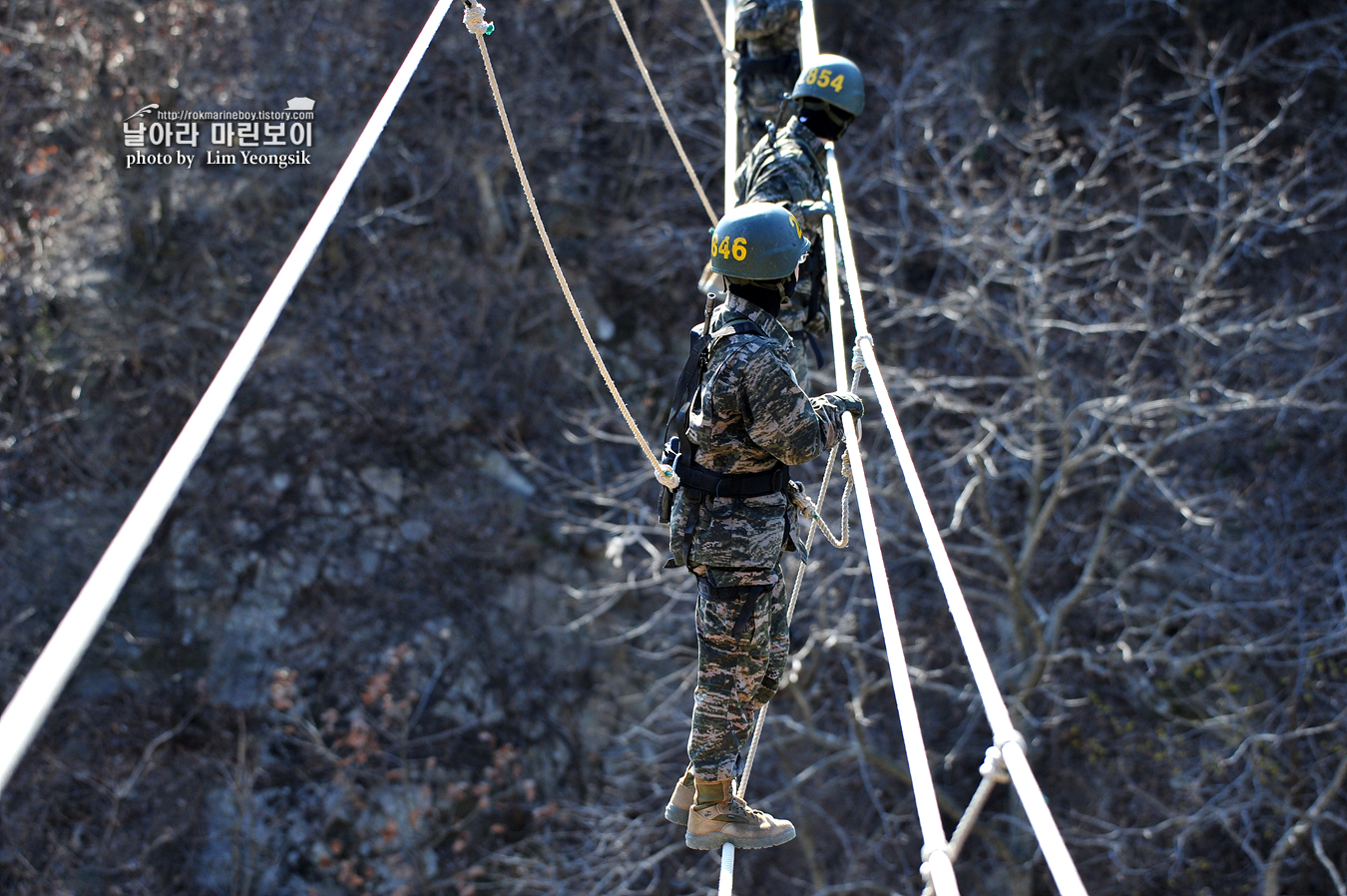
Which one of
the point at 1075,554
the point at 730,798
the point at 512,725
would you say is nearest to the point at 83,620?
the point at 730,798

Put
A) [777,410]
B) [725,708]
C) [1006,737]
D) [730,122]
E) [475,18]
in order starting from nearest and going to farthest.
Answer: [1006,737] → [777,410] → [475,18] → [725,708] → [730,122]

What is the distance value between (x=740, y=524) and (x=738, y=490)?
118mm

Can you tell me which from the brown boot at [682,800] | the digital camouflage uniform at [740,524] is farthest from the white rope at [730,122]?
the brown boot at [682,800]

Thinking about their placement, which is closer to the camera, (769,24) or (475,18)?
(475,18)

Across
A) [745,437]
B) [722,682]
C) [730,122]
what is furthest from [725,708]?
[730,122]

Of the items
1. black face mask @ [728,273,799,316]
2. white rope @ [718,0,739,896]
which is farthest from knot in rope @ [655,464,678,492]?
white rope @ [718,0,739,896]

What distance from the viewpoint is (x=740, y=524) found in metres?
4.05

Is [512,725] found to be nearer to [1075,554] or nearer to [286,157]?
[1075,554]

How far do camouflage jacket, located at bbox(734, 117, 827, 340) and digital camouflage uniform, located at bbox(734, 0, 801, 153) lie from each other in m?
1.17

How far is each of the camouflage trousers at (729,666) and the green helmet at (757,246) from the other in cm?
107

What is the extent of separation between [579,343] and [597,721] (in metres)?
4.76

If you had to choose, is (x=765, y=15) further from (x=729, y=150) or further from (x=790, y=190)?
(x=790, y=190)

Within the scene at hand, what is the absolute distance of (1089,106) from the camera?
48.9 ft

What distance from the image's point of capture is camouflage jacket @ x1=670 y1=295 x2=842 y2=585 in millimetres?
3797
